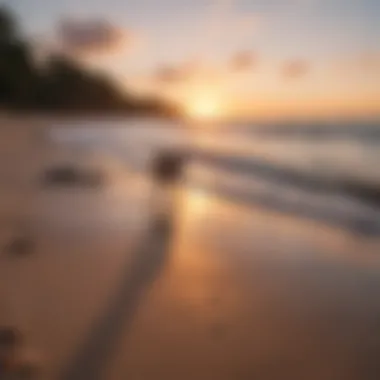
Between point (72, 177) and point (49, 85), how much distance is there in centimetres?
71

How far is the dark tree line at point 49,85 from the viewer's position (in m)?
0.99

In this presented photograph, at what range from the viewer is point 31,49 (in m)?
0.98

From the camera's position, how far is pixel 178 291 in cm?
102

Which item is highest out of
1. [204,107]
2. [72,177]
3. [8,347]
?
[204,107]

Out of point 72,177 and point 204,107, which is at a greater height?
point 204,107

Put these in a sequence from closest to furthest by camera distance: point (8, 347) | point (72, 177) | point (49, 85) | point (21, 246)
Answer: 1. point (8, 347)
2. point (49, 85)
3. point (21, 246)
4. point (72, 177)

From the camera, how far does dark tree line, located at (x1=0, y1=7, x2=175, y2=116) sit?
3.26 ft

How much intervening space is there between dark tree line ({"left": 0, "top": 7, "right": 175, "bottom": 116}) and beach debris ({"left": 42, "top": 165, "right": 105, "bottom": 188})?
0.56 m

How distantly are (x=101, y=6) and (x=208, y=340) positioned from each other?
52cm

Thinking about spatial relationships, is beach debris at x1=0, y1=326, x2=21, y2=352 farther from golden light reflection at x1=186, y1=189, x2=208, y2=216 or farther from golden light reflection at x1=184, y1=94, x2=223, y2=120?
golden light reflection at x1=186, y1=189, x2=208, y2=216

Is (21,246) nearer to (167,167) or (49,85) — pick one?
(49,85)

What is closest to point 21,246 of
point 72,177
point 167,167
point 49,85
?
point 49,85

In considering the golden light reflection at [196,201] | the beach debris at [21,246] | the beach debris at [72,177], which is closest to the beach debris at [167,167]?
the golden light reflection at [196,201]

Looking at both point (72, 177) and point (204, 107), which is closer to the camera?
point (204, 107)
